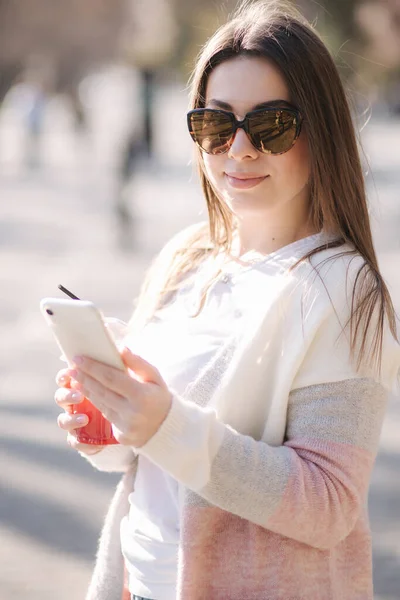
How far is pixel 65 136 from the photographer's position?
41188mm

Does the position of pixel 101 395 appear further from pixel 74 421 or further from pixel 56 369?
pixel 56 369

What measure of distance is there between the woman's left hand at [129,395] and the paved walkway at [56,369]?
1386mm

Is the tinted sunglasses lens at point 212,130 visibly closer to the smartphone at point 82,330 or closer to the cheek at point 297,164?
the cheek at point 297,164

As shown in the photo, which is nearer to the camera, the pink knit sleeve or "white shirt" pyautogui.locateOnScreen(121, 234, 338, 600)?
the pink knit sleeve

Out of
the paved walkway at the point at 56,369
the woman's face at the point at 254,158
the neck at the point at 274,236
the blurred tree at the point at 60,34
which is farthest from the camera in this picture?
the blurred tree at the point at 60,34

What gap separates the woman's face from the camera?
2021mm

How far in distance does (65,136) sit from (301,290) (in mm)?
40162

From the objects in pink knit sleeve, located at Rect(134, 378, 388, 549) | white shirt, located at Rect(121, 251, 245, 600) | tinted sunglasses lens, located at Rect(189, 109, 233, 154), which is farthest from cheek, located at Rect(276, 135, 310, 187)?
pink knit sleeve, located at Rect(134, 378, 388, 549)

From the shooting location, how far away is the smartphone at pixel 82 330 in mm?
1711

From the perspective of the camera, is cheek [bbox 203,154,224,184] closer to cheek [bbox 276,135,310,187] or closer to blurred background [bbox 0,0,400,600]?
cheek [bbox 276,135,310,187]

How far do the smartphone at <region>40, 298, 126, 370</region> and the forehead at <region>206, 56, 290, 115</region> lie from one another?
577 mm

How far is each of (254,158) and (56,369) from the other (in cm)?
548

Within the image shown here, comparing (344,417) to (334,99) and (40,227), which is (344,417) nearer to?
(334,99)

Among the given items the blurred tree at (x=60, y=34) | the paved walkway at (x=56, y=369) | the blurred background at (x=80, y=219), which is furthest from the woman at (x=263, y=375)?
the blurred tree at (x=60, y=34)
